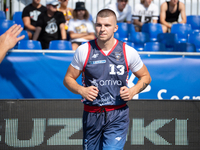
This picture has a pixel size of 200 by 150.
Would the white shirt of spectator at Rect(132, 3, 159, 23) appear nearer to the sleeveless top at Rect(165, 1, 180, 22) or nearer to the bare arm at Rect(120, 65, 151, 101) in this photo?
the sleeveless top at Rect(165, 1, 180, 22)

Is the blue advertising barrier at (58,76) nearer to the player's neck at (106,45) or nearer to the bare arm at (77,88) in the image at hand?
the bare arm at (77,88)

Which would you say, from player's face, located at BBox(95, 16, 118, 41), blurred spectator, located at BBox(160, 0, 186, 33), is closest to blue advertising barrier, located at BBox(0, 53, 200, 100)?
player's face, located at BBox(95, 16, 118, 41)

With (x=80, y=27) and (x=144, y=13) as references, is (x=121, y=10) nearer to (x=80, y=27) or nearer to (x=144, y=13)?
(x=144, y=13)

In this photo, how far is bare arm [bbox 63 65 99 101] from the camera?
2.85 m

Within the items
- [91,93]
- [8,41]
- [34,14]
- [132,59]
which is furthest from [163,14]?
[8,41]

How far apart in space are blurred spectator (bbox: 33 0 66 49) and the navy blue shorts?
475 cm

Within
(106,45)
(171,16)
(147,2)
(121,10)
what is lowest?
(106,45)

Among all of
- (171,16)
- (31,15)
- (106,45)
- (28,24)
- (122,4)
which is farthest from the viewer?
(171,16)

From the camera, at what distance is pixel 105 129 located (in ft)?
10.3

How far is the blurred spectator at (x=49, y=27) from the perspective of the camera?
7555 mm

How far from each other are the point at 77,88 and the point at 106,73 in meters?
0.35

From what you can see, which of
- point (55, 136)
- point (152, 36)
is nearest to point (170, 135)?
point (55, 136)

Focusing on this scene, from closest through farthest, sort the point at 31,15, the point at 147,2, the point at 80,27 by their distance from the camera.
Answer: the point at 80,27 → the point at 31,15 → the point at 147,2

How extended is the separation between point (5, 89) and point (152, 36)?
16.9 ft
